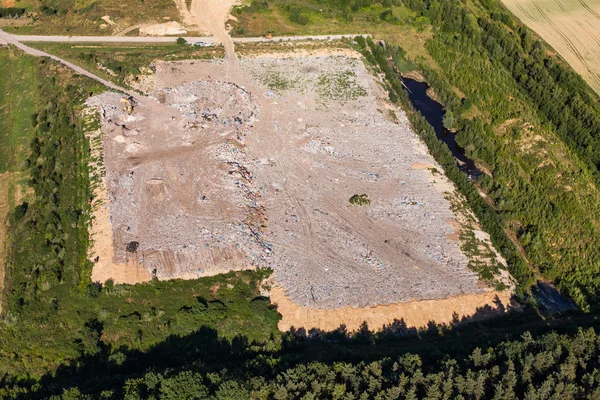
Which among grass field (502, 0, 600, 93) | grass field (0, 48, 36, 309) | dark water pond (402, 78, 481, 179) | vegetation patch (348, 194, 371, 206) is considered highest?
grass field (502, 0, 600, 93)

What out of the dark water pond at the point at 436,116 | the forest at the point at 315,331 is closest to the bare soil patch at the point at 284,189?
the forest at the point at 315,331

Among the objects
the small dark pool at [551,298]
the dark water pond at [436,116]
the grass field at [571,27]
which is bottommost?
the small dark pool at [551,298]

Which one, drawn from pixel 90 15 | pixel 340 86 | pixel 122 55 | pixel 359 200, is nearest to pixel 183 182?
pixel 359 200

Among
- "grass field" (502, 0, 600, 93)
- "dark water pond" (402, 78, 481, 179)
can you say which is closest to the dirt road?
"dark water pond" (402, 78, 481, 179)

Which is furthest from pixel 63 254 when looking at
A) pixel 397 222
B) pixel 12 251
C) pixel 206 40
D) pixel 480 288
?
pixel 206 40

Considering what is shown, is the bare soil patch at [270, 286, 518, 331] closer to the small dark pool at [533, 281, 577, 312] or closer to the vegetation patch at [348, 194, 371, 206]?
the small dark pool at [533, 281, 577, 312]

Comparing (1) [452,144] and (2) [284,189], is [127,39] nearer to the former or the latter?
(2) [284,189]

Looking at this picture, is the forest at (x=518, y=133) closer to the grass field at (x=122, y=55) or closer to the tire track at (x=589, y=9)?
the tire track at (x=589, y=9)
